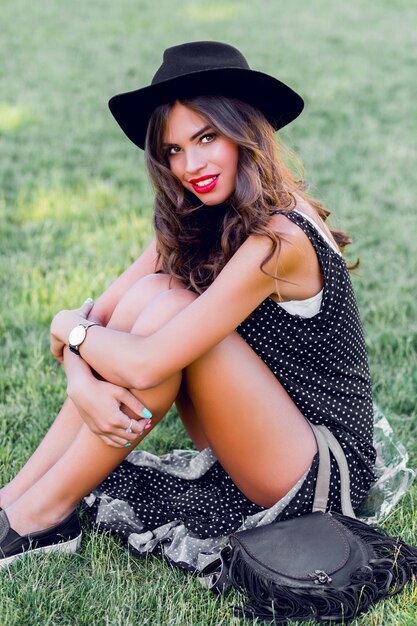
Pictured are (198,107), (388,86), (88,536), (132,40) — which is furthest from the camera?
(132,40)

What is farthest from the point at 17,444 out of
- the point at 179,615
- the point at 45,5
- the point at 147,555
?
the point at 45,5

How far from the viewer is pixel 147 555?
2.56 m

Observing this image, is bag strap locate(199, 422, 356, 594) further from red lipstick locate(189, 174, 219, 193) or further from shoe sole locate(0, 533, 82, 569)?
red lipstick locate(189, 174, 219, 193)

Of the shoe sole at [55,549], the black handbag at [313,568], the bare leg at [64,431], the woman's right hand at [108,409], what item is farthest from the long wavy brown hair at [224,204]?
the shoe sole at [55,549]

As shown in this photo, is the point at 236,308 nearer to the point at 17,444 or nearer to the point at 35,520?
the point at 35,520

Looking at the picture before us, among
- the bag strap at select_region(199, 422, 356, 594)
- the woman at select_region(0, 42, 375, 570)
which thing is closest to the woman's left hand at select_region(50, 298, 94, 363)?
the woman at select_region(0, 42, 375, 570)

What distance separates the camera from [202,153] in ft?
8.30

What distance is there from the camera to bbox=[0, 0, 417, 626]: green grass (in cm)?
241

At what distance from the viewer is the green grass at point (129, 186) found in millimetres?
2408

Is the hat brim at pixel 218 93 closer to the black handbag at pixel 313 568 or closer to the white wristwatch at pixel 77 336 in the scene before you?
the white wristwatch at pixel 77 336

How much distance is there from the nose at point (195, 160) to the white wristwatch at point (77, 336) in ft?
1.86

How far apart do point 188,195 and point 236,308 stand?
57 cm

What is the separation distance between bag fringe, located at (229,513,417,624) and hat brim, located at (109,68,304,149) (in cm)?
128

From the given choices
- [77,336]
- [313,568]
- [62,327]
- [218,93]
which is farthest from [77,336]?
[313,568]
